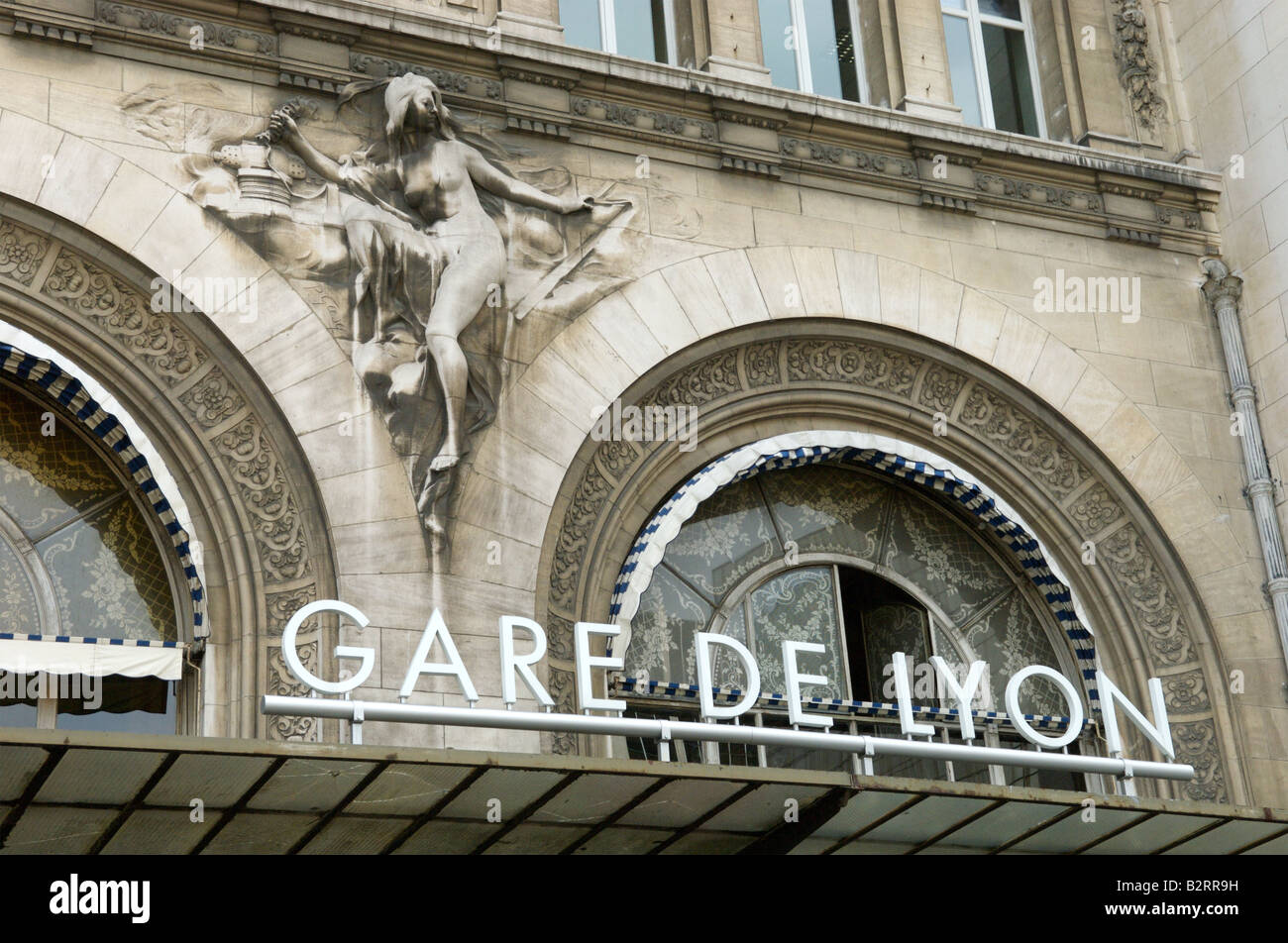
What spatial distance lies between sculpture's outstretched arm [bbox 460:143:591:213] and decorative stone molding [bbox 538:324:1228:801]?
208 cm

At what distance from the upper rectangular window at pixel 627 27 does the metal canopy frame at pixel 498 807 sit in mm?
8994

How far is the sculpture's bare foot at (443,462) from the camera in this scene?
16578 mm

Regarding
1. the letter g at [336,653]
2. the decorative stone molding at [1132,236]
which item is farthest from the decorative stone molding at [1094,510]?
the letter g at [336,653]

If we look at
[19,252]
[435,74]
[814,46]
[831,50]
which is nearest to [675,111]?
[435,74]

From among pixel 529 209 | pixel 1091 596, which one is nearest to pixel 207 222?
pixel 529 209

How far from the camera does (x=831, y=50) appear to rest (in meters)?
21.6

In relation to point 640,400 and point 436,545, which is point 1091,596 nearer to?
point 640,400

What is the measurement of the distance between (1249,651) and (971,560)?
3.06m

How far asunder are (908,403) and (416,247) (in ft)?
18.8

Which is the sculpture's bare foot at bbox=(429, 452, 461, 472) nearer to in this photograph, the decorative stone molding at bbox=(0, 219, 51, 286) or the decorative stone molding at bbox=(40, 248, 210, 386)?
the decorative stone molding at bbox=(40, 248, 210, 386)

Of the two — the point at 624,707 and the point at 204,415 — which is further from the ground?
the point at 204,415

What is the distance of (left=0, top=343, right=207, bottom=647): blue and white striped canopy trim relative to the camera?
1574 cm

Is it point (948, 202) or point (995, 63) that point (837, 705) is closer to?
point (948, 202)

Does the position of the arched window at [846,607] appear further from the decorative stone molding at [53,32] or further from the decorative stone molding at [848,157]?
the decorative stone molding at [53,32]
